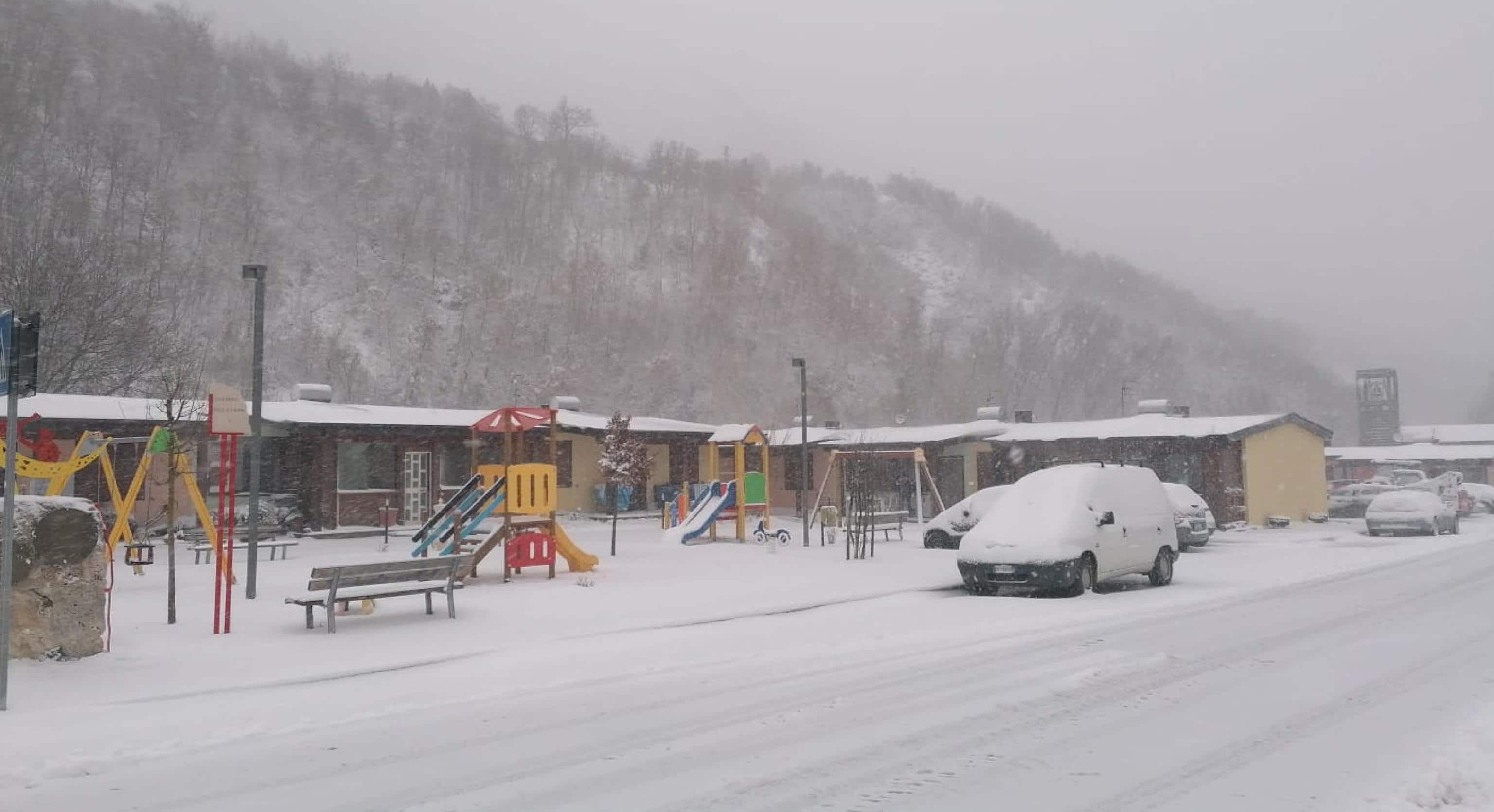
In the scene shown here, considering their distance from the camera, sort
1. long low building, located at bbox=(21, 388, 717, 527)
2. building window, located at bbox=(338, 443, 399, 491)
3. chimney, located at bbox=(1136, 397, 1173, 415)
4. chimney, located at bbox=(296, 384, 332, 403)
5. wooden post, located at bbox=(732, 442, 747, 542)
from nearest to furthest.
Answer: long low building, located at bbox=(21, 388, 717, 527)
wooden post, located at bbox=(732, 442, 747, 542)
building window, located at bbox=(338, 443, 399, 491)
chimney, located at bbox=(296, 384, 332, 403)
chimney, located at bbox=(1136, 397, 1173, 415)

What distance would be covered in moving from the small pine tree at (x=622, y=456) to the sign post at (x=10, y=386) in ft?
71.8

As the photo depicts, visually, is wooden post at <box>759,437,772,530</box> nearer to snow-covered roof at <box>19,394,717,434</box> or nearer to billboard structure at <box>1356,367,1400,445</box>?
snow-covered roof at <box>19,394,717,434</box>

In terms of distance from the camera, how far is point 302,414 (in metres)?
26.6

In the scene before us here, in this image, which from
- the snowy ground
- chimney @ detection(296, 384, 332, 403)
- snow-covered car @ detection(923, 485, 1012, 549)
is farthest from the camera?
chimney @ detection(296, 384, 332, 403)

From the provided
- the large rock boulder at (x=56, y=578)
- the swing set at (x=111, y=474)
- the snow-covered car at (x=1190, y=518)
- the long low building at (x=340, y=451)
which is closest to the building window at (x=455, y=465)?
the long low building at (x=340, y=451)

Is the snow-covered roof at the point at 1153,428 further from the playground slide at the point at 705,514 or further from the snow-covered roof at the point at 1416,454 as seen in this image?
the snow-covered roof at the point at 1416,454

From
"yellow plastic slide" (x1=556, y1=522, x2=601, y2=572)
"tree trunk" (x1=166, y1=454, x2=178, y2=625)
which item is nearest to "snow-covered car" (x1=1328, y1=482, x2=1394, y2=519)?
"yellow plastic slide" (x1=556, y1=522, x2=601, y2=572)

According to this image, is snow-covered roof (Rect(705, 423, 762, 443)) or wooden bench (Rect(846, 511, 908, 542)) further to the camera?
wooden bench (Rect(846, 511, 908, 542))

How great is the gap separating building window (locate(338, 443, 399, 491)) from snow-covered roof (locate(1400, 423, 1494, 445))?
57.1 metres

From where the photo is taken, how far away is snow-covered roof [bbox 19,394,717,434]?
23578 millimetres

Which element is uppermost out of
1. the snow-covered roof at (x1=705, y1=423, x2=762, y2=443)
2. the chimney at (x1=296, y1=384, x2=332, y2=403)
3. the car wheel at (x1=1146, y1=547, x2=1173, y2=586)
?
the chimney at (x1=296, y1=384, x2=332, y2=403)

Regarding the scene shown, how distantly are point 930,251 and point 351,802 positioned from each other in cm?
12710

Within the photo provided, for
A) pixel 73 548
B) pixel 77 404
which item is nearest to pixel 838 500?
pixel 77 404

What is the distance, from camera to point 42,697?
7898 millimetres
